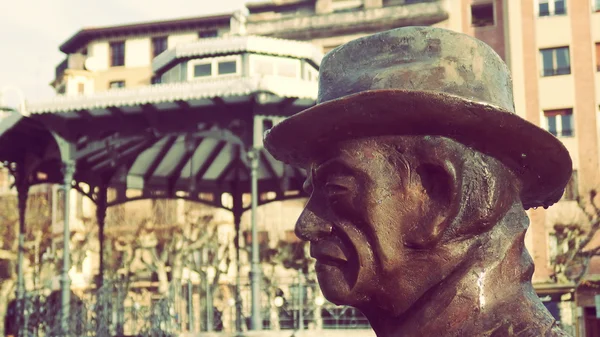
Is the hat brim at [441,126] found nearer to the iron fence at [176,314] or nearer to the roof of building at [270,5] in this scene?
the iron fence at [176,314]

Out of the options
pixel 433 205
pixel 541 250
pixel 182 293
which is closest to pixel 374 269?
pixel 433 205

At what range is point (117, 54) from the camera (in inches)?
1934

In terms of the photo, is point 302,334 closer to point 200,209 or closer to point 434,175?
point 434,175

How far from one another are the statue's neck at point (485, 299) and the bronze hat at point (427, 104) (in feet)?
0.80

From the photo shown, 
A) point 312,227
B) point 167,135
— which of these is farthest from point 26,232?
point 312,227

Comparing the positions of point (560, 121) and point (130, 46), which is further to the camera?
point (130, 46)

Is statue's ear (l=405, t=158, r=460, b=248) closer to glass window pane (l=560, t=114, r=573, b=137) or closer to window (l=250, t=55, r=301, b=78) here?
window (l=250, t=55, r=301, b=78)

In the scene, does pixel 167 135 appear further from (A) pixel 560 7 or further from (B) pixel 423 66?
(A) pixel 560 7

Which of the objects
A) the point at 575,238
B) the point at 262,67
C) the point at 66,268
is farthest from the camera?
the point at 575,238

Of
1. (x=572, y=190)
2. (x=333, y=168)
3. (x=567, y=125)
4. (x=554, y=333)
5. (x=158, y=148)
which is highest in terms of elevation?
(x=567, y=125)

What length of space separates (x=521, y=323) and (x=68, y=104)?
37.2 feet

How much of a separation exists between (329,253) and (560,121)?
30.5 metres

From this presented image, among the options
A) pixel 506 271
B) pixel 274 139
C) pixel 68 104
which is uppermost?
pixel 68 104

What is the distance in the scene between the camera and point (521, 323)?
2223mm
